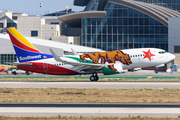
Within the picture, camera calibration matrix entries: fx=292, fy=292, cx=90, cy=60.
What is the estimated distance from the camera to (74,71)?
46125 millimetres

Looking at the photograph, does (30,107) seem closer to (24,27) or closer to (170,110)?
(170,110)

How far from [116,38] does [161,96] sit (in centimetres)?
6812

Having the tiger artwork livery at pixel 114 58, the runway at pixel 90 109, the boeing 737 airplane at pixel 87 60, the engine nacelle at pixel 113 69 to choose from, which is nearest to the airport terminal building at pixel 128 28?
the boeing 737 airplane at pixel 87 60

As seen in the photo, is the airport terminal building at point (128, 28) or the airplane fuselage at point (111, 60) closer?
the airplane fuselage at point (111, 60)

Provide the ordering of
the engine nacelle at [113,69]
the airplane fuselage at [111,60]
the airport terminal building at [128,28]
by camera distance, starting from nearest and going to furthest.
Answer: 1. the engine nacelle at [113,69]
2. the airplane fuselage at [111,60]
3. the airport terminal building at [128,28]

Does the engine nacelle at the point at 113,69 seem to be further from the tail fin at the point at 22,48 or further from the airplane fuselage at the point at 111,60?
the tail fin at the point at 22,48

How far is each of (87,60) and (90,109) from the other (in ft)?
82.4

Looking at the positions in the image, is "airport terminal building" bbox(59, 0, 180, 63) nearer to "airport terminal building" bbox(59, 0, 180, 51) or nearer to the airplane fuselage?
"airport terminal building" bbox(59, 0, 180, 51)

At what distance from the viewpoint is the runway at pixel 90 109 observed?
64.6ft

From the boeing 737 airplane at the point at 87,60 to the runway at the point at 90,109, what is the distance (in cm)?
2090

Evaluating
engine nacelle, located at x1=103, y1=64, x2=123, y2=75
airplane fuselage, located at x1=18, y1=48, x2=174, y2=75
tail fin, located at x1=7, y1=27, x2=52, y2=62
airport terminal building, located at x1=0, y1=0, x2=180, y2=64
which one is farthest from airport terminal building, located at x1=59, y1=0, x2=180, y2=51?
engine nacelle, located at x1=103, y1=64, x2=123, y2=75

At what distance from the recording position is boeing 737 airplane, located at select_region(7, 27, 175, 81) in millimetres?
45281

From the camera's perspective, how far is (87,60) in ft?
152

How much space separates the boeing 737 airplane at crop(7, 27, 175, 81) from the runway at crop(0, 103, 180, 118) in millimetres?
20898
